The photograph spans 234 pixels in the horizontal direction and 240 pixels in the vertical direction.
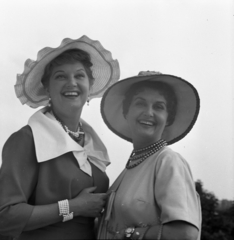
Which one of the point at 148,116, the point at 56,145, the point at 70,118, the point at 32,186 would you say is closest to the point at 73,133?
the point at 70,118

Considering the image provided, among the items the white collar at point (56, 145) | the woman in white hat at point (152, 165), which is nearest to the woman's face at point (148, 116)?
the woman in white hat at point (152, 165)

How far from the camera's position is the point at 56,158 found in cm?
251

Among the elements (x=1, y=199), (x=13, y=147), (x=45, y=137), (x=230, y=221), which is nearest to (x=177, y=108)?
(x=45, y=137)

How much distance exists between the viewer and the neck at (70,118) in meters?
2.78

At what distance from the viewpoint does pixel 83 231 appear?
253cm

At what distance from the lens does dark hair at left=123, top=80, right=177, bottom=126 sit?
2.51 m

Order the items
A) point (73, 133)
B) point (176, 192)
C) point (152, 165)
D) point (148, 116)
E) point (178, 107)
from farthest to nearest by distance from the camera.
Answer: point (73, 133), point (178, 107), point (148, 116), point (152, 165), point (176, 192)

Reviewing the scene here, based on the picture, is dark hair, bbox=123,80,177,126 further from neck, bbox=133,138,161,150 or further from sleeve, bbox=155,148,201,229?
sleeve, bbox=155,148,201,229

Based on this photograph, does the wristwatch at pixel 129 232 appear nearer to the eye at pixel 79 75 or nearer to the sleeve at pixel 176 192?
the sleeve at pixel 176 192

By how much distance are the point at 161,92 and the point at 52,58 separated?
2.80 ft

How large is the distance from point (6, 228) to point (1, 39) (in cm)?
152

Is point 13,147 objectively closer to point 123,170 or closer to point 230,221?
point 123,170

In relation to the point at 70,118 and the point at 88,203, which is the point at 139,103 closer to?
the point at 70,118

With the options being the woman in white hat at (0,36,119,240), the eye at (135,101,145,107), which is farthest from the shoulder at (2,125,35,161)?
the eye at (135,101,145,107)
